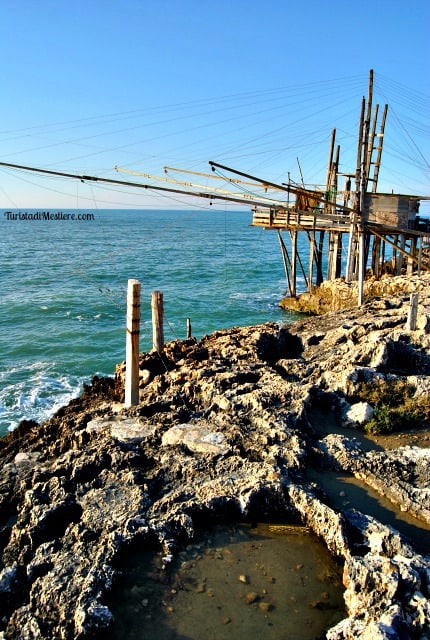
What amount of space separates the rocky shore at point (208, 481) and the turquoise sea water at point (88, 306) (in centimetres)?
631

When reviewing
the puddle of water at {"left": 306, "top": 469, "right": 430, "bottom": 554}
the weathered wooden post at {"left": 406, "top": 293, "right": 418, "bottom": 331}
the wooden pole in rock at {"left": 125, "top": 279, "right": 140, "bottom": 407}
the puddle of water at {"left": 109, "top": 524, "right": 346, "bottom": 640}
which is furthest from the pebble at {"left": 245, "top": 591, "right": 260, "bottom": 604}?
the weathered wooden post at {"left": 406, "top": 293, "right": 418, "bottom": 331}

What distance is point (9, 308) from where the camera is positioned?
29.5 meters

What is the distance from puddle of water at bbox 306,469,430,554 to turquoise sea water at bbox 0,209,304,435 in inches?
386

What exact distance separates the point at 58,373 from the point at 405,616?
16100mm

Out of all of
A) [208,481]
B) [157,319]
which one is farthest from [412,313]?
[208,481]

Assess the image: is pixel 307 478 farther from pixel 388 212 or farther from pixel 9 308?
pixel 9 308

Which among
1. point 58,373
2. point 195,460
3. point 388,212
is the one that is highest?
point 388,212

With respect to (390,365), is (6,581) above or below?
below

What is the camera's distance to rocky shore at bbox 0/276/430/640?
18.3ft

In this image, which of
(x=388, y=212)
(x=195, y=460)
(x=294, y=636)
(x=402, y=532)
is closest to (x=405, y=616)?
(x=294, y=636)

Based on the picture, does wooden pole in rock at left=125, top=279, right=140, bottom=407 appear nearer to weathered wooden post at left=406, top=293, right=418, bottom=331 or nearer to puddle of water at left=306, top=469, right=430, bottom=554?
puddle of water at left=306, top=469, right=430, bottom=554

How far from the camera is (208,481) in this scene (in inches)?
294

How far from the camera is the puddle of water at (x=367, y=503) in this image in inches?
268

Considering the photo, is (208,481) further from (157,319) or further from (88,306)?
(88,306)
